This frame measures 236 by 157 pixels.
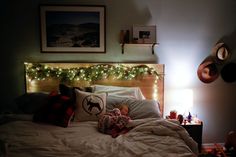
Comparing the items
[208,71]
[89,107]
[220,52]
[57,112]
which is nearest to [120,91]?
[89,107]

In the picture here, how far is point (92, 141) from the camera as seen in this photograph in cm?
195

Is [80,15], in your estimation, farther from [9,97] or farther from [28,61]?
[9,97]

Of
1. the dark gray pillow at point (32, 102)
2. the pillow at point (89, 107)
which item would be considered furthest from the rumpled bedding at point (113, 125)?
the dark gray pillow at point (32, 102)

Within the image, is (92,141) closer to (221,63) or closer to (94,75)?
(94,75)

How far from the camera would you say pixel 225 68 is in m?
3.35

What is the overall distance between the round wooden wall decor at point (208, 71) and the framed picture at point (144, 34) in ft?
2.69

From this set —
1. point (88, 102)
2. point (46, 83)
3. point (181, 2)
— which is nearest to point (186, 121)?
point (88, 102)

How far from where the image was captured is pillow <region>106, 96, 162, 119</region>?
2.59 m

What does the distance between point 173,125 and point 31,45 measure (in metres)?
2.19

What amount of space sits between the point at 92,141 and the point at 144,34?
69.0 inches

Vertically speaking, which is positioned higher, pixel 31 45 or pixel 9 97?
pixel 31 45

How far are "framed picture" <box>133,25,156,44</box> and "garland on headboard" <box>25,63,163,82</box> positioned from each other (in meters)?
0.37

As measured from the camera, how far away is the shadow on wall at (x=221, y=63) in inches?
130

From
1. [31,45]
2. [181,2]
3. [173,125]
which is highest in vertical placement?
[181,2]
